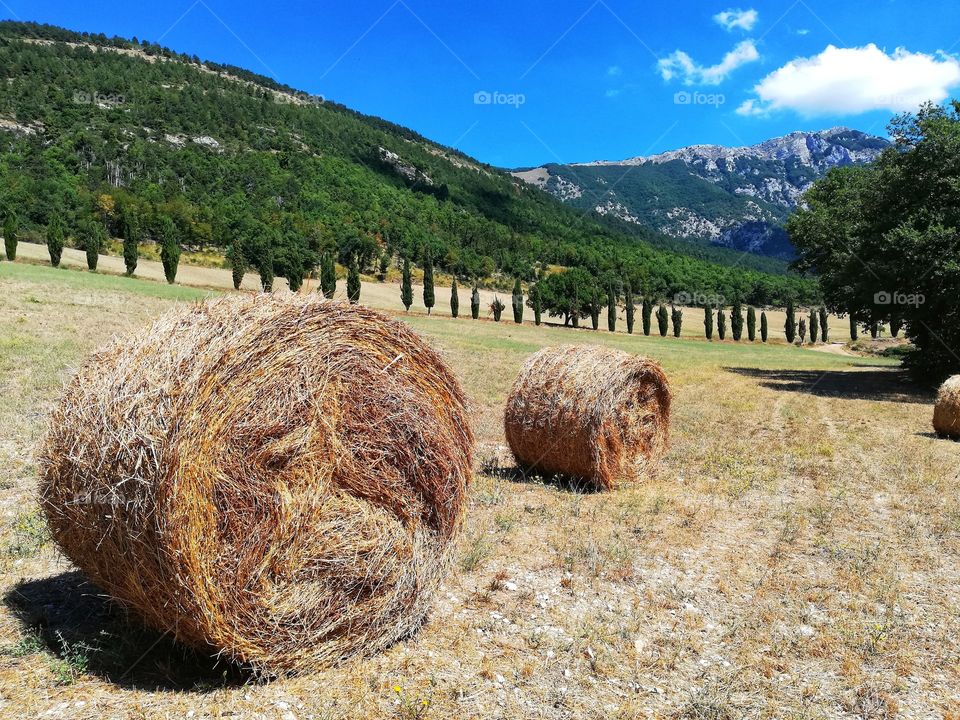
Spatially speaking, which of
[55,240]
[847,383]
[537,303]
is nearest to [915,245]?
[847,383]

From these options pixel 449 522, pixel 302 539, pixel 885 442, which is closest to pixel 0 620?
pixel 302 539

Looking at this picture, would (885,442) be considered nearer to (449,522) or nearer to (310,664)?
(449,522)

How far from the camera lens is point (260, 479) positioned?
4.45 m

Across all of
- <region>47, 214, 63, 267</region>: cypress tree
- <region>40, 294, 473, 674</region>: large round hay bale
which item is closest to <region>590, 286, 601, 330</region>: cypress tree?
<region>47, 214, 63, 267</region>: cypress tree

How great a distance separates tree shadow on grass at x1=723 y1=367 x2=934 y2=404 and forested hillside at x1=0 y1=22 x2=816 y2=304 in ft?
137

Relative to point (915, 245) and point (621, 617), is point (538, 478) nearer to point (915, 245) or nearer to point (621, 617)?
point (621, 617)

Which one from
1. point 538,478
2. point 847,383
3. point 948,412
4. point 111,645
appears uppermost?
point 948,412

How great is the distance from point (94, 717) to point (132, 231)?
56.9 metres

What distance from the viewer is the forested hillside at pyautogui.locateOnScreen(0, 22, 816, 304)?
86.8 metres

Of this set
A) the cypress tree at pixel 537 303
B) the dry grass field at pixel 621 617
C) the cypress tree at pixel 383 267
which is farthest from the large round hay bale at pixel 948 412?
the cypress tree at pixel 383 267

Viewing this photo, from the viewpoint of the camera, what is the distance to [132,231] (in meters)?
52.6

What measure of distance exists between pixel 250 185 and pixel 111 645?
117 m

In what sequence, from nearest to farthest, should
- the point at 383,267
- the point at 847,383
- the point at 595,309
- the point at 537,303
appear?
1. the point at 847,383
2. the point at 537,303
3. the point at 595,309
4. the point at 383,267

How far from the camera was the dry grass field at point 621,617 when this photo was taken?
4125 mm
